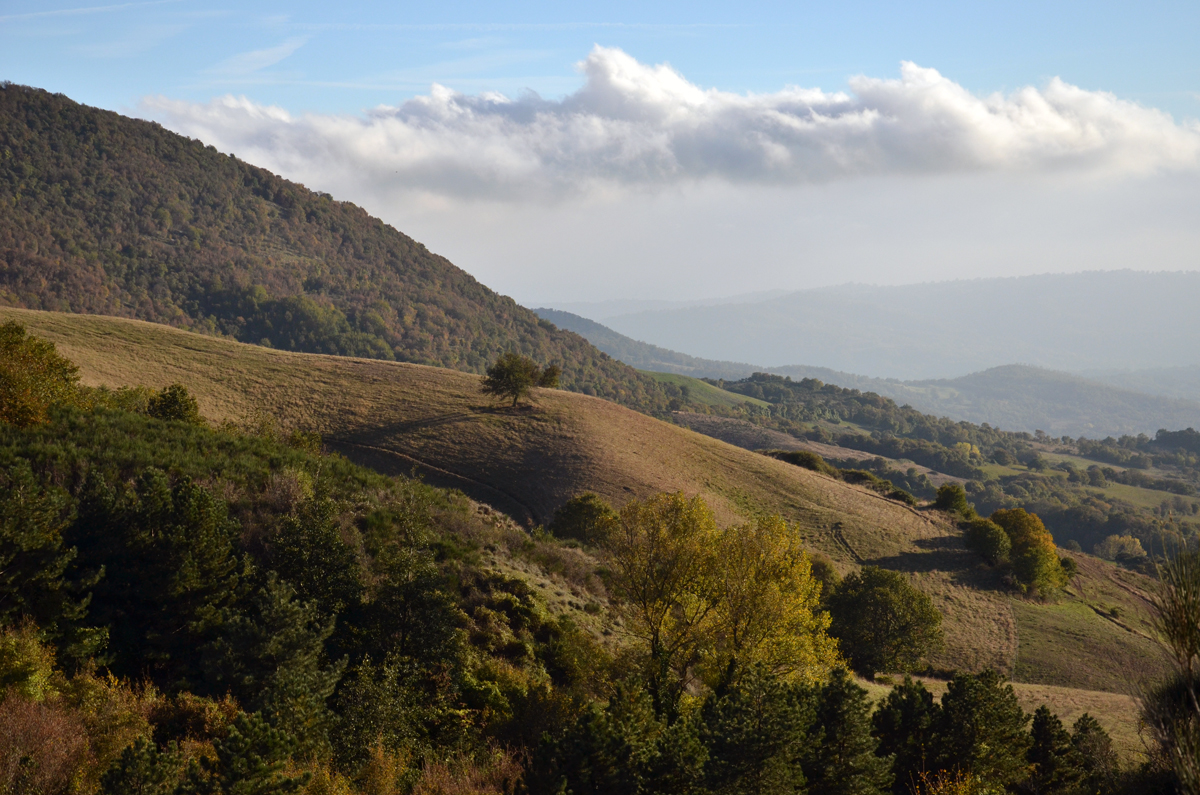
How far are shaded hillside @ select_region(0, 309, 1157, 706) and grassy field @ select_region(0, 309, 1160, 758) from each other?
0.19 metres

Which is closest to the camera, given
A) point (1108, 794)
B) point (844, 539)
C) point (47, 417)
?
point (1108, 794)

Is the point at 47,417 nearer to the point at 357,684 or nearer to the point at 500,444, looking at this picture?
the point at 357,684

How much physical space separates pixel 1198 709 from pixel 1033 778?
13.5 m

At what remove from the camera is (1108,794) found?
13859 mm

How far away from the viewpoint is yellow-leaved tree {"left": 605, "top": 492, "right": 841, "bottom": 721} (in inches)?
867

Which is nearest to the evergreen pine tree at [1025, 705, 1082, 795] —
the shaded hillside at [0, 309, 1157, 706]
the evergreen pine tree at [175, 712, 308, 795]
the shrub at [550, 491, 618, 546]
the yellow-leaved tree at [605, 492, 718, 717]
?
the yellow-leaved tree at [605, 492, 718, 717]

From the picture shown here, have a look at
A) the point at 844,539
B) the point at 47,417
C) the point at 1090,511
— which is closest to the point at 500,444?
the point at 844,539

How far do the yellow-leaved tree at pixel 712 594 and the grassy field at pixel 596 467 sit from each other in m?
26.7

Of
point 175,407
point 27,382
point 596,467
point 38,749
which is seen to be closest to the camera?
point 38,749

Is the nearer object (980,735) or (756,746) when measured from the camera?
(756,746)

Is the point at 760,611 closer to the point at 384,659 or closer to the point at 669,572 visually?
the point at 669,572

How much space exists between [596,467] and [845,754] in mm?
44891

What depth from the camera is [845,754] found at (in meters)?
15.3

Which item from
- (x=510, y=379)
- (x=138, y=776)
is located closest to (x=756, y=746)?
(x=138, y=776)
